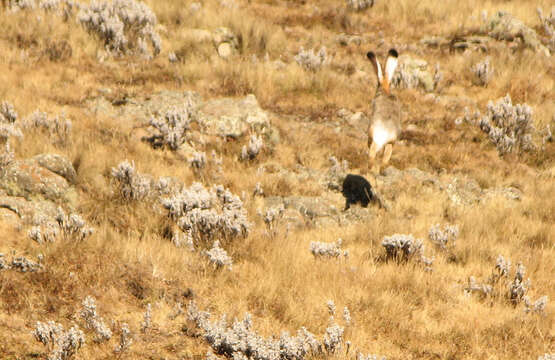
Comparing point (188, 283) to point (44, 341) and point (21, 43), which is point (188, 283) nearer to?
point (44, 341)

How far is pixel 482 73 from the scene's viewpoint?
10.8 m

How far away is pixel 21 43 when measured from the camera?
9938 millimetres

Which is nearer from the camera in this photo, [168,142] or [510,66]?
[168,142]

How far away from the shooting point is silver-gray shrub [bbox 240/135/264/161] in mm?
7641

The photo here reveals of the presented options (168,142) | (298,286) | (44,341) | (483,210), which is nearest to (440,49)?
(483,210)

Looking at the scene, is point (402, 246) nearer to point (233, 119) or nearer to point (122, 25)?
point (233, 119)

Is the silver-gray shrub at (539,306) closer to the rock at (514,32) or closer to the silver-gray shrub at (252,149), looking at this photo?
the silver-gray shrub at (252,149)

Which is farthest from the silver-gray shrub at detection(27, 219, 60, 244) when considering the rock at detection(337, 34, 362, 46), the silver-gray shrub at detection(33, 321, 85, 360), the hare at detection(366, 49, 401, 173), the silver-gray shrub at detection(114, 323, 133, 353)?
the rock at detection(337, 34, 362, 46)

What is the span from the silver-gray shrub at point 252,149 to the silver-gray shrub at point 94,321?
3843 mm

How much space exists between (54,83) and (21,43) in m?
1.82

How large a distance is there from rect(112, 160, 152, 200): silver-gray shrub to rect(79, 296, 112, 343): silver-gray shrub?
2068 mm

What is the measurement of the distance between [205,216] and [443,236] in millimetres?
2591

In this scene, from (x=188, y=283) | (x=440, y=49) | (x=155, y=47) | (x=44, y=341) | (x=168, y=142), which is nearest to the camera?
(x=44, y=341)

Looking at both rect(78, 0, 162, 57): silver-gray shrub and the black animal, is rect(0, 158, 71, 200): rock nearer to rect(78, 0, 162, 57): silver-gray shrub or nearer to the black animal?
the black animal
